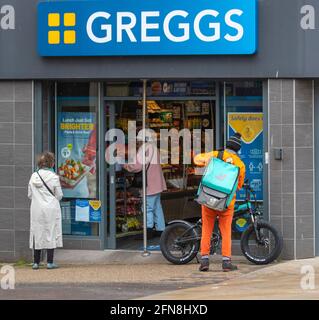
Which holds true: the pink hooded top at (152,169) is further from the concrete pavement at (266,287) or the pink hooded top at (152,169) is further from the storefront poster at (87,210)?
the concrete pavement at (266,287)

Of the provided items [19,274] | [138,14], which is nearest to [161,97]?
[138,14]

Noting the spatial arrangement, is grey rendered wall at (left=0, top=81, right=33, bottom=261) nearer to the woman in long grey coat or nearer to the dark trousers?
the dark trousers

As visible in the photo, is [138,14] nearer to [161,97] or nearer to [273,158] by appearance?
[161,97]

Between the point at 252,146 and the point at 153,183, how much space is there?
1.65 meters

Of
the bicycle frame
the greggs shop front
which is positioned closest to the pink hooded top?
the greggs shop front

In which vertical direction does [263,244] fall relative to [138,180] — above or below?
below

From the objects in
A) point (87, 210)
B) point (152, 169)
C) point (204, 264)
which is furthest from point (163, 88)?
point (204, 264)

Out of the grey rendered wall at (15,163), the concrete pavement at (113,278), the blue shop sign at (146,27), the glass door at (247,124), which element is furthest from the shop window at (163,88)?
the concrete pavement at (113,278)

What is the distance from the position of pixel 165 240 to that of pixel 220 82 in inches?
100

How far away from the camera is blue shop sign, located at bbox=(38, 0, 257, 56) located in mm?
11125

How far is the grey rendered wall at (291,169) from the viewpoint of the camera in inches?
440

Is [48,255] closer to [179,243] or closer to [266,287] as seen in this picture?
[179,243]

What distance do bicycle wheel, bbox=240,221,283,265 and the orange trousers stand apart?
20.8 inches

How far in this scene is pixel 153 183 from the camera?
12273 mm
